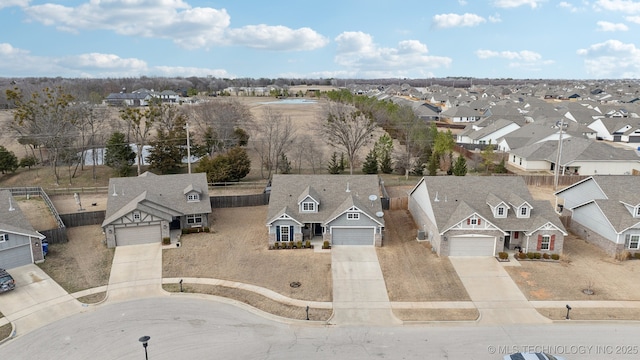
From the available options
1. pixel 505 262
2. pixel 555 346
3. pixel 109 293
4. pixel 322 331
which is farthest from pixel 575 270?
pixel 109 293

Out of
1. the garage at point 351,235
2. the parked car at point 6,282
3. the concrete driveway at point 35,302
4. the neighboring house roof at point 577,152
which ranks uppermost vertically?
the neighboring house roof at point 577,152

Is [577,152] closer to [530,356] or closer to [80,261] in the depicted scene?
[530,356]

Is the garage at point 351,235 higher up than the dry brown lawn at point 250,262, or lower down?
higher up

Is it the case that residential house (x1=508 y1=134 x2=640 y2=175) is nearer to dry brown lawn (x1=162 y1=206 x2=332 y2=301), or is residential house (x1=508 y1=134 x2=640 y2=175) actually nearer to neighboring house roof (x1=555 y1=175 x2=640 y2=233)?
neighboring house roof (x1=555 y1=175 x2=640 y2=233)

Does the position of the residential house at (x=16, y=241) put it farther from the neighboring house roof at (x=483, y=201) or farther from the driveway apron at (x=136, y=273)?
the neighboring house roof at (x=483, y=201)

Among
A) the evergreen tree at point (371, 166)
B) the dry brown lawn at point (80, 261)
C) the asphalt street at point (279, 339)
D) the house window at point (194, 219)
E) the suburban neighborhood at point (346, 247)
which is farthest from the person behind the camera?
the evergreen tree at point (371, 166)

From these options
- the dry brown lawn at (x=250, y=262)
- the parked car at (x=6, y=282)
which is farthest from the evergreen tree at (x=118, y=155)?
the parked car at (x=6, y=282)
